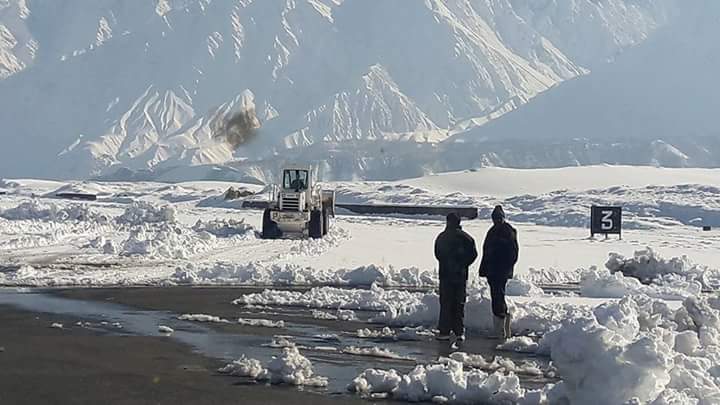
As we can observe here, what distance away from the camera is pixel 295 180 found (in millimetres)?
38500

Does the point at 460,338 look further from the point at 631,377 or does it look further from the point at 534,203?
the point at 534,203

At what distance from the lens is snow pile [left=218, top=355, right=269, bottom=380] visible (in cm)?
1157

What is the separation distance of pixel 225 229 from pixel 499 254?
91.0 feet

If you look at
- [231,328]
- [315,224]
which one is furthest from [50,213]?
[231,328]

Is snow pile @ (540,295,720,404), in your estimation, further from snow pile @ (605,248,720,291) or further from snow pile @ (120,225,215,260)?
snow pile @ (120,225,215,260)

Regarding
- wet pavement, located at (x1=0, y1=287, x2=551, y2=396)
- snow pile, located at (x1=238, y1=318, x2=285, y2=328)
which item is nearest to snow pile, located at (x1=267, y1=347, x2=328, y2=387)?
wet pavement, located at (x1=0, y1=287, x2=551, y2=396)

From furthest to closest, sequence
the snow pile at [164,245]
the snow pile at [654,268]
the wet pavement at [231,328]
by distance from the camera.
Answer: the snow pile at [164,245] < the snow pile at [654,268] < the wet pavement at [231,328]

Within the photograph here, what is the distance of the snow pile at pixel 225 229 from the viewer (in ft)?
132

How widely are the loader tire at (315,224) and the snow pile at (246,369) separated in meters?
25.4

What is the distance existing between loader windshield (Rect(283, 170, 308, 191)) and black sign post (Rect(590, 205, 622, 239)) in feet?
41.5

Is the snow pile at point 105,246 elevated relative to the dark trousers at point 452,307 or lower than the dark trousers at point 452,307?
→ lower

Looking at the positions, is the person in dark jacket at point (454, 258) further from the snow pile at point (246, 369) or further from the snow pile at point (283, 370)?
the snow pile at point (246, 369)

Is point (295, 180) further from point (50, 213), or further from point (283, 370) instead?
point (283, 370)

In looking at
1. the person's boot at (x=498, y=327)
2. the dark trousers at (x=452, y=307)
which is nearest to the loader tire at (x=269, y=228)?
the person's boot at (x=498, y=327)
